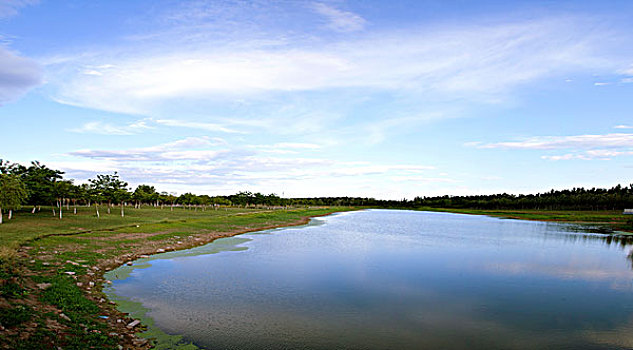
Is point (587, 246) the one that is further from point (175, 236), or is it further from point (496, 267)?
point (175, 236)

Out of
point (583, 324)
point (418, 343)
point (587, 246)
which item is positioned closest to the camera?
point (418, 343)

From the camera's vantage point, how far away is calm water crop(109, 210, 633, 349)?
1323cm

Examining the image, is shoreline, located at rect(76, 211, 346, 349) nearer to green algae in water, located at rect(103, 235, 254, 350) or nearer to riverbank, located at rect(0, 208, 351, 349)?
riverbank, located at rect(0, 208, 351, 349)

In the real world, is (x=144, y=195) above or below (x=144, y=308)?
above

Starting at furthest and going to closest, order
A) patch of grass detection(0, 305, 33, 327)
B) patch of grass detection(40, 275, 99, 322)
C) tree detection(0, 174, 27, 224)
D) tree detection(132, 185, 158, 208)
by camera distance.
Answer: tree detection(132, 185, 158, 208) < tree detection(0, 174, 27, 224) < patch of grass detection(40, 275, 99, 322) < patch of grass detection(0, 305, 33, 327)

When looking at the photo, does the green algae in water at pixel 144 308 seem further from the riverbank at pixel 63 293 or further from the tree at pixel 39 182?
the tree at pixel 39 182

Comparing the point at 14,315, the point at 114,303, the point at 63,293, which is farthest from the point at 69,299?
the point at 14,315

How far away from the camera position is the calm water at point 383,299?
43.4ft

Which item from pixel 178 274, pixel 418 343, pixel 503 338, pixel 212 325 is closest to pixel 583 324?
pixel 503 338

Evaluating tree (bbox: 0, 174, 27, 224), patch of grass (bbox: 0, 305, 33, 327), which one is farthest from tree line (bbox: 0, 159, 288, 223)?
patch of grass (bbox: 0, 305, 33, 327)

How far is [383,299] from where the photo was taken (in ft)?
60.7

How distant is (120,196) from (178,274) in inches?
2320

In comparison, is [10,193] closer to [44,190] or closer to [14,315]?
[44,190]

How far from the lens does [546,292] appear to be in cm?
2078
